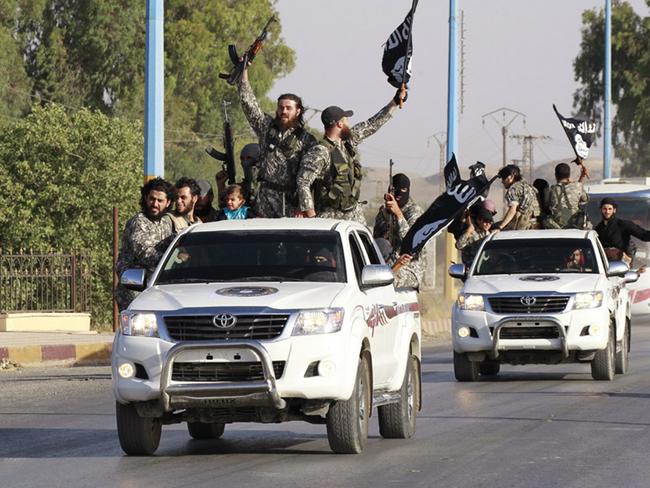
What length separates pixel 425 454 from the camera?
36.7 ft

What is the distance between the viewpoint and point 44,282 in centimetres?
2936

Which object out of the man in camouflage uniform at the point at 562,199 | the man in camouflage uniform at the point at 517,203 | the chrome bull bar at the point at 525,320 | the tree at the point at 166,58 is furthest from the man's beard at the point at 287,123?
the tree at the point at 166,58

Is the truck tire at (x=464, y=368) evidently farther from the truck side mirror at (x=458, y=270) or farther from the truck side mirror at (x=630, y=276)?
the truck side mirror at (x=630, y=276)

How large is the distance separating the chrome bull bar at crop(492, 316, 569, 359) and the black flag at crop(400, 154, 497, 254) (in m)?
2.21

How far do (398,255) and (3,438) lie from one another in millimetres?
4831

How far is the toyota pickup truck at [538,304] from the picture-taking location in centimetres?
1788

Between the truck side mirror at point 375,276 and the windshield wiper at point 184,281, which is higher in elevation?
the truck side mirror at point 375,276

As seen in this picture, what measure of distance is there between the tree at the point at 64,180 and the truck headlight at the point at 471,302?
32194 mm

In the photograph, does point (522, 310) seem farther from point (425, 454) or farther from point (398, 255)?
point (425, 454)

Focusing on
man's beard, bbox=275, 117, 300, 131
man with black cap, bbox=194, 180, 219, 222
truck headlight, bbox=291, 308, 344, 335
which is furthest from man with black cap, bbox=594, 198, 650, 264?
truck headlight, bbox=291, 308, 344, 335

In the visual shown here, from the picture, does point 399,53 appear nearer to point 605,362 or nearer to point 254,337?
point 605,362

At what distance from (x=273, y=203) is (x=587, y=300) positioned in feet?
15.7

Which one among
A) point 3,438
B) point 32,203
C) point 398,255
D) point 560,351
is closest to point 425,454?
point 3,438

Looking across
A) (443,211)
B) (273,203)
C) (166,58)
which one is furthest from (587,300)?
(166,58)
